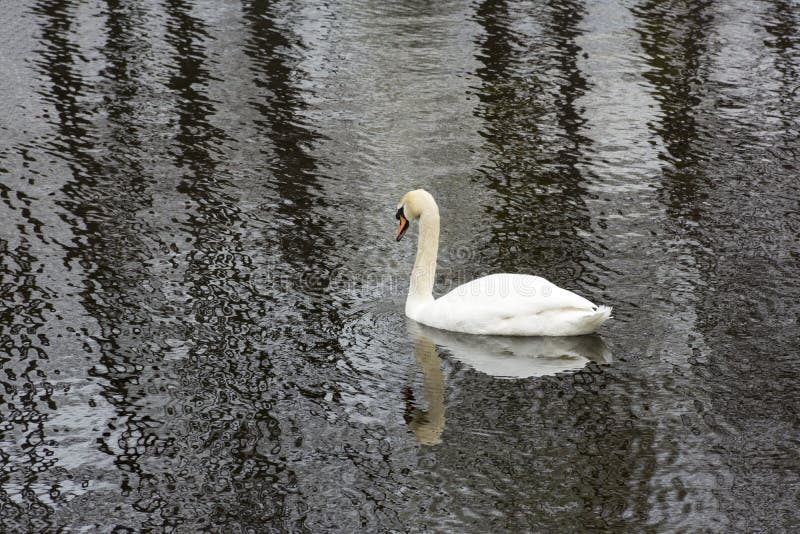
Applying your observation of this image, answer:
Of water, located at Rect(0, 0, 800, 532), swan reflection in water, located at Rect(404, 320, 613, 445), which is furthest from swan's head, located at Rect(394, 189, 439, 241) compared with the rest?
swan reflection in water, located at Rect(404, 320, 613, 445)

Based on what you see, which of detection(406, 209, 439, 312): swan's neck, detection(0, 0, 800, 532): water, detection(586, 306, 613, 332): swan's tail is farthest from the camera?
detection(406, 209, 439, 312): swan's neck

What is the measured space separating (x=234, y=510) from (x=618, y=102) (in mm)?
11275

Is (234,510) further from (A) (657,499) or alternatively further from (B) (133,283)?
(B) (133,283)

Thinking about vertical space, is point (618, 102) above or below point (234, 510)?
below

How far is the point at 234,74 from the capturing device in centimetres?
1680

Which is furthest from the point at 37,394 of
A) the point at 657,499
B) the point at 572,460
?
the point at 657,499

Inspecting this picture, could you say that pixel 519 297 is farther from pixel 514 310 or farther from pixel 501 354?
pixel 501 354

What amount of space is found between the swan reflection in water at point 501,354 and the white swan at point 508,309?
0.08m

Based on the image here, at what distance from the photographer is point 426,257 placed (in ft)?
33.3

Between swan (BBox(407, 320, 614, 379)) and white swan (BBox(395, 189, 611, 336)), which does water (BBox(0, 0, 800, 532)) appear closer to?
swan (BBox(407, 320, 614, 379))

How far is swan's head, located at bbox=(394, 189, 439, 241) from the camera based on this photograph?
10.2 metres

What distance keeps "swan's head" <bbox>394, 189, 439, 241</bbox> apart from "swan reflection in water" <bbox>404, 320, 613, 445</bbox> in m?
1.04

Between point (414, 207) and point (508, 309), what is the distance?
1.42 meters

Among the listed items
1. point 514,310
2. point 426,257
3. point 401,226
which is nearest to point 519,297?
point 514,310
